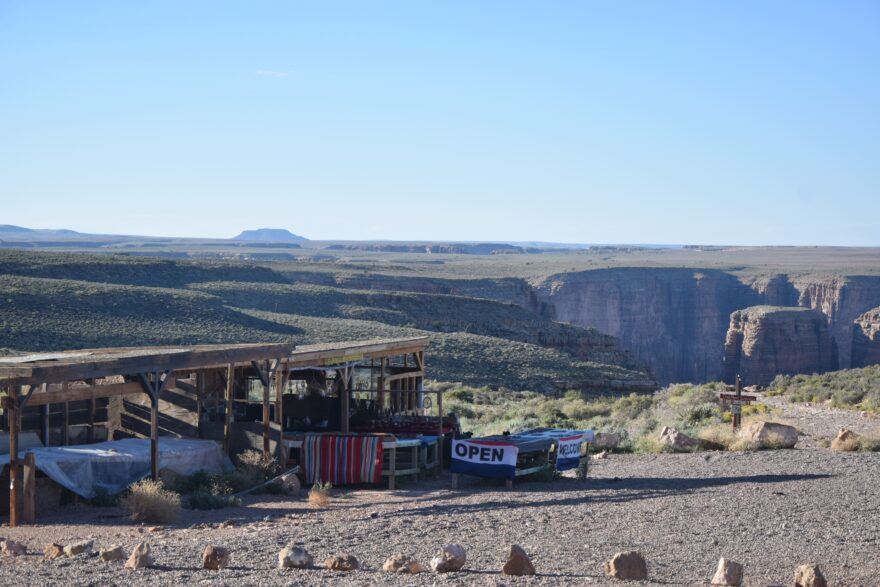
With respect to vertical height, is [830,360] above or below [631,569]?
below

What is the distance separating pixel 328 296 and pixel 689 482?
4642 centimetres

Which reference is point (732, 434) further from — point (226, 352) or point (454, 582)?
point (454, 582)

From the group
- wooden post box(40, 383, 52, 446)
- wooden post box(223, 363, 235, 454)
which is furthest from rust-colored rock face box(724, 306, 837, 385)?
wooden post box(40, 383, 52, 446)

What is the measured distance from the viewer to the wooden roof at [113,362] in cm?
1386

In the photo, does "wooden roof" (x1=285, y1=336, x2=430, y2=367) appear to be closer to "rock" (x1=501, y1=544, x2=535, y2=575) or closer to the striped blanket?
the striped blanket

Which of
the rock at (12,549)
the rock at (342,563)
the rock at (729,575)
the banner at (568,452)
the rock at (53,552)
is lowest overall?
the banner at (568,452)

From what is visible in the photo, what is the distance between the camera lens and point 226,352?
681 inches

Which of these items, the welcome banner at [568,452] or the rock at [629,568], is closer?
the rock at [629,568]

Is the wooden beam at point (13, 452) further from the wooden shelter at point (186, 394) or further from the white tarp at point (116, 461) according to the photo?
the white tarp at point (116, 461)

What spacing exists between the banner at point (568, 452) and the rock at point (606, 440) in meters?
4.66

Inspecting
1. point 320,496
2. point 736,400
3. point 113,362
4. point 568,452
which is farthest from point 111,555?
point 736,400

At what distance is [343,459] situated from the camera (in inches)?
711

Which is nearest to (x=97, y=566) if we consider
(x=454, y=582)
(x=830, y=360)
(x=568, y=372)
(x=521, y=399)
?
(x=454, y=582)

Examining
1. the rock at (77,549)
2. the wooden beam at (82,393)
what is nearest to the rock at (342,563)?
the rock at (77,549)
